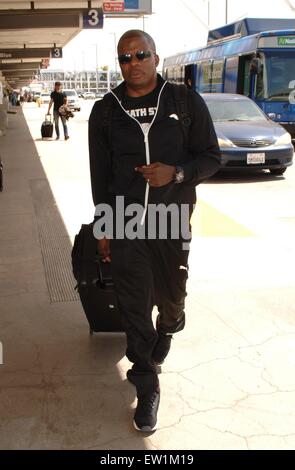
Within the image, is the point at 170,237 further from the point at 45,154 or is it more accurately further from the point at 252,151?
the point at 45,154

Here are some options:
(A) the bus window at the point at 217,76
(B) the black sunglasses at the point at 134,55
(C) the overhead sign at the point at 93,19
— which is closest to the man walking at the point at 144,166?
(B) the black sunglasses at the point at 134,55

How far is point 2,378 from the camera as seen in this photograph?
344 centimetres

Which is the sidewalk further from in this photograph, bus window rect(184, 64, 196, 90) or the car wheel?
bus window rect(184, 64, 196, 90)

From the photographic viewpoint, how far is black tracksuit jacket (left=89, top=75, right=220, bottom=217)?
2.77 meters

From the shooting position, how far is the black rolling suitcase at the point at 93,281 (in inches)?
134

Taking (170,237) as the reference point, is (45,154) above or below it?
below

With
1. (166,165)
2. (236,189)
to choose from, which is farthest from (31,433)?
(236,189)

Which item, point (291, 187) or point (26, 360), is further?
point (291, 187)

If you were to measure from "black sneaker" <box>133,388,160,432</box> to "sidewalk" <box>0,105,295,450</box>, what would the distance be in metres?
0.04

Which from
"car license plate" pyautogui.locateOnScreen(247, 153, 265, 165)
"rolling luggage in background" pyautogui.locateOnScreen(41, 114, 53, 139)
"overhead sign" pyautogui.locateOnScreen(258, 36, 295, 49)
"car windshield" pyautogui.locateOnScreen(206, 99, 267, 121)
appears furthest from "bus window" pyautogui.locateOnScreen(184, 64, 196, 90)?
"car license plate" pyautogui.locateOnScreen(247, 153, 265, 165)

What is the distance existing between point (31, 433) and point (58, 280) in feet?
7.69

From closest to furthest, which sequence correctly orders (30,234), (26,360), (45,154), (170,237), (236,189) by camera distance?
(170,237) → (26,360) → (30,234) → (236,189) → (45,154)

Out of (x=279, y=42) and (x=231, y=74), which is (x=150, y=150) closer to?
(x=279, y=42)

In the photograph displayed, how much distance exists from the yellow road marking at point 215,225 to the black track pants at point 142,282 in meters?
3.67
